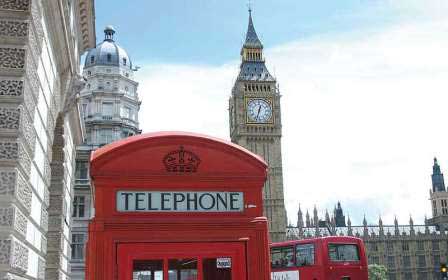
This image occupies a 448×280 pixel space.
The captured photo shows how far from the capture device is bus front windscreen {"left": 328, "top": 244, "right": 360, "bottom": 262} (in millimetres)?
17109

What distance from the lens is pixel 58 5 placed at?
6910mm

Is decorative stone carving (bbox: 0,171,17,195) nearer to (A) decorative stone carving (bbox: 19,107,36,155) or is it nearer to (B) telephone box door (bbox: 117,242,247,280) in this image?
(A) decorative stone carving (bbox: 19,107,36,155)

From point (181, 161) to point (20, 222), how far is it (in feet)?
4.99

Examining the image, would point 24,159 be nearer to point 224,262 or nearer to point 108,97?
point 224,262

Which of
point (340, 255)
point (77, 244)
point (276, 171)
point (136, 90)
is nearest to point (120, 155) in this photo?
point (340, 255)

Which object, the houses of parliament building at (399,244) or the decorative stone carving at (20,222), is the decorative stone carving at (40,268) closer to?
the decorative stone carving at (20,222)

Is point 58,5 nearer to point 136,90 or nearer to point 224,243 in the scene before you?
point 224,243

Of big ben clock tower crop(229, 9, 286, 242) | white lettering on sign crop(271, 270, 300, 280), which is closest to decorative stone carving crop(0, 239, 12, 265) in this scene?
white lettering on sign crop(271, 270, 300, 280)

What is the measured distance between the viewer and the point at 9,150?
4.72 m

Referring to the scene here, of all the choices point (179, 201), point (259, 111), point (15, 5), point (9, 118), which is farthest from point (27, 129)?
point (259, 111)

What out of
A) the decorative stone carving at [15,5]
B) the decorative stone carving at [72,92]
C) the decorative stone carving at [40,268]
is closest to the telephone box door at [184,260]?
the decorative stone carving at [15,5]

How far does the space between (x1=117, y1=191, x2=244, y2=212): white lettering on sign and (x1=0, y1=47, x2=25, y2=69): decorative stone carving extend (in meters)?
1.44

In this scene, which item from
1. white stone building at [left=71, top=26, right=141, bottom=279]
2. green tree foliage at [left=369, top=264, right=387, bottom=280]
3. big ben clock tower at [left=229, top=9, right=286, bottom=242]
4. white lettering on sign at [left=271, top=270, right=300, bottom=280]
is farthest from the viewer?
big ben clock tower at [left=229, top=9, right=286, bottom=242]

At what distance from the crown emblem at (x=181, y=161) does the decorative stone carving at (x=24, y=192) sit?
124 cm
